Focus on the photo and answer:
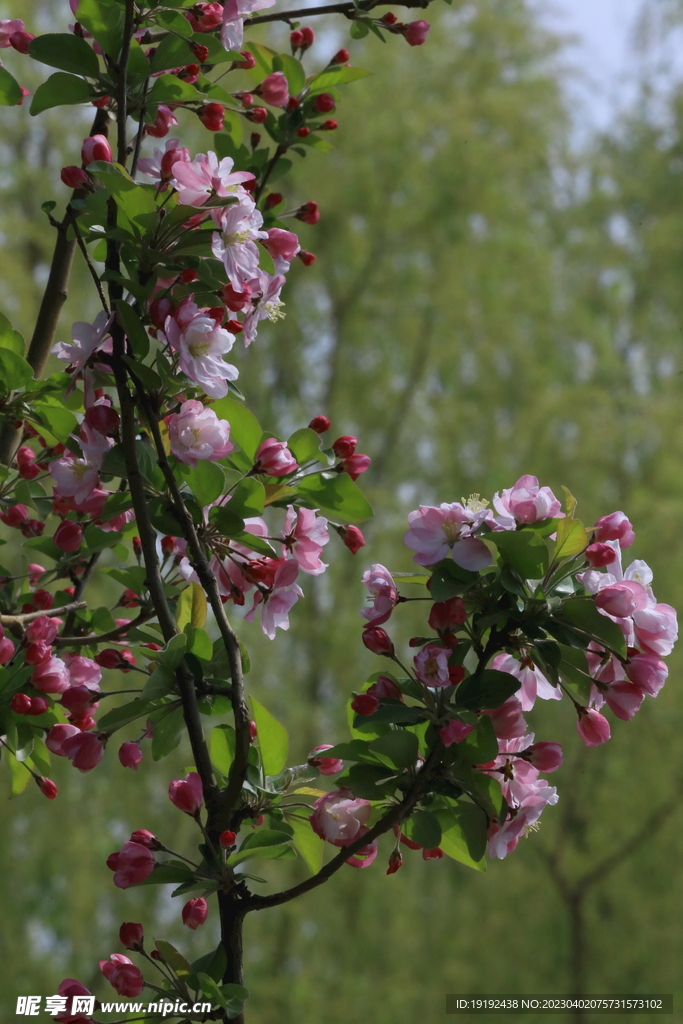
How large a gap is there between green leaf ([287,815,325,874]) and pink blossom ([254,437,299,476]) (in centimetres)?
27

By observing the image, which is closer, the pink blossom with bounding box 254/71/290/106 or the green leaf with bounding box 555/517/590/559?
the green leaf with bounding box 555/517/590/559

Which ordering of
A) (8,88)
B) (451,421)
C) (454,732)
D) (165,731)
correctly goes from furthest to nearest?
(451,421) → (8,88) → (165,731) → (454,732)

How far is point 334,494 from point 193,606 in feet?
0.46

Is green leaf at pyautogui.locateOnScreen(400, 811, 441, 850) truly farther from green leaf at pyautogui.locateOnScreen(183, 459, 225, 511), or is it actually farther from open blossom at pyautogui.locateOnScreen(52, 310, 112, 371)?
open blossom at pyautogui.locateOnScreen(52, 310, 112, 371)

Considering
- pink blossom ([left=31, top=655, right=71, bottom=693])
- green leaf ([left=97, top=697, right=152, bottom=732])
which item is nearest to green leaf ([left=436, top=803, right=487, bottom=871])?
green leaf ([left=97, top=697, right=152, bottom=732])

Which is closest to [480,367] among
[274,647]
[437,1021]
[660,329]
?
[660,329]

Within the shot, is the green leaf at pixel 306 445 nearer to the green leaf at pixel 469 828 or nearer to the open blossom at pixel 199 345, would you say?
the open blossom at pixel 199 345

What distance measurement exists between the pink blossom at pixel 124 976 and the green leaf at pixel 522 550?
15.5 inches

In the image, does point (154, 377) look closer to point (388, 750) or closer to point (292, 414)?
point (388, 750)

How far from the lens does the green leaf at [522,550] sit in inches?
26.8

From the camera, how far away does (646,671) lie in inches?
28.1

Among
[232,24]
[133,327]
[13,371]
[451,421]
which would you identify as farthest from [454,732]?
[451,421]

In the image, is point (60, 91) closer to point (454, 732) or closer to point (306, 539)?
point (306, 539)

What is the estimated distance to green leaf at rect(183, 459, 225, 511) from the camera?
763 millimetres
